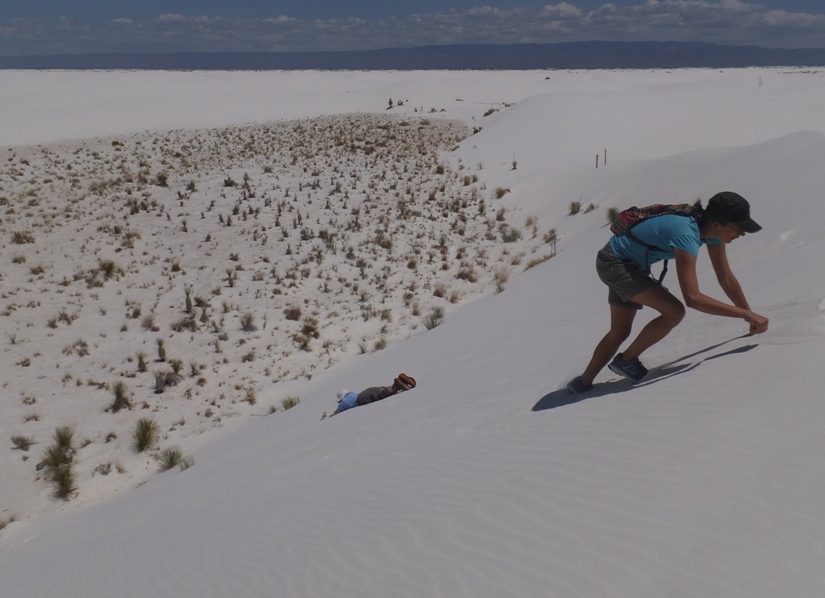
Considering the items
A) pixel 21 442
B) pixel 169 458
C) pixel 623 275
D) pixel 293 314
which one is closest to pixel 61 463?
pixel 21 442

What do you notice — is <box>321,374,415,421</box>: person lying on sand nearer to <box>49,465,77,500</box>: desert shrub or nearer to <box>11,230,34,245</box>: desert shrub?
<box>49,465,77,500</box>: desert shrub

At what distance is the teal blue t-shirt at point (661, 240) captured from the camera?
331 cm

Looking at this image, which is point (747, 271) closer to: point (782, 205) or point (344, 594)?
point (782, 205)

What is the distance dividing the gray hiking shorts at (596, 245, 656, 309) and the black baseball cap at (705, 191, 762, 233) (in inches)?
21.4

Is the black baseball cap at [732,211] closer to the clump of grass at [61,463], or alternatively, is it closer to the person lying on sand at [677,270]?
the person lying on sand at [677,270]

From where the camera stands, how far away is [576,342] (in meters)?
5.91

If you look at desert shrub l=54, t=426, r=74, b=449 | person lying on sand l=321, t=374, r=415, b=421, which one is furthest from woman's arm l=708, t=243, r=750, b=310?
desert shrub l=54, t=426, r=74, b=449

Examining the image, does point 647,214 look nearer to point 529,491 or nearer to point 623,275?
point 623,275

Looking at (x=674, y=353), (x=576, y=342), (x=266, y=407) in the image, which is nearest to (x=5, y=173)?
(x=266, y=407)

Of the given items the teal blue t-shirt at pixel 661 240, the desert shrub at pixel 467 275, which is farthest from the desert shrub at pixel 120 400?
the teal blue t-shirt at pixel 661 240

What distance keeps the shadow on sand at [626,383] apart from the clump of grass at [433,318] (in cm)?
477

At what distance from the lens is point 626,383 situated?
4.09 m

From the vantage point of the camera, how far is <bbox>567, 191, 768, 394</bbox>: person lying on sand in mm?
3258

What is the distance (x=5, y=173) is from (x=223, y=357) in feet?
49.4
